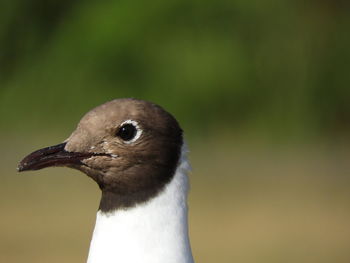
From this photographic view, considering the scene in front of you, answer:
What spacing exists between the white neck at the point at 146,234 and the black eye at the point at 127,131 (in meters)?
0.15

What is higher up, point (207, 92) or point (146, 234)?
point (207, 92)

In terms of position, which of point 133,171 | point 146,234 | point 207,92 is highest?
point 207,92

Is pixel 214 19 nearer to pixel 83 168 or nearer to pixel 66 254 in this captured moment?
pixel 66 254

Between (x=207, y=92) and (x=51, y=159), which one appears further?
(x=207, y=92)

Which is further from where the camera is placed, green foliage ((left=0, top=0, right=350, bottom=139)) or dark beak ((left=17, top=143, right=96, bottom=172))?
green foliage ((left=0, top=0, right=350, bottom=139))

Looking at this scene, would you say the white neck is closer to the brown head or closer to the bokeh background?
the brown head

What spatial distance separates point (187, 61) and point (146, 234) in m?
A: 4.46

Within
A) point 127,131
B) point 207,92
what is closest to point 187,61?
point 207,92

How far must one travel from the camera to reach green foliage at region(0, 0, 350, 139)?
661 cm

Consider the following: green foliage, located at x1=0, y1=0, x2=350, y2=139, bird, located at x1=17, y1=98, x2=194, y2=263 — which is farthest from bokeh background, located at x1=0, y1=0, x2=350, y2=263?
bird, located at x1=17, y1=98, x2=194, y2=263

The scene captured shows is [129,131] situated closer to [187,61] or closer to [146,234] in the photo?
[146,234]

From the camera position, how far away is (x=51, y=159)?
7.06ft

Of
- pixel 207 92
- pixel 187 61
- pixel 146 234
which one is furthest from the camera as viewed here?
pixel 207 92

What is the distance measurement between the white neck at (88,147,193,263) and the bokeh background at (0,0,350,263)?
13.1 ft
